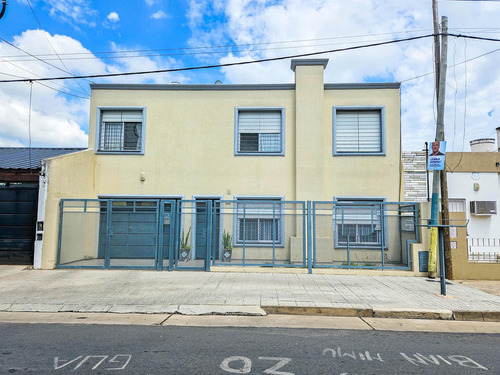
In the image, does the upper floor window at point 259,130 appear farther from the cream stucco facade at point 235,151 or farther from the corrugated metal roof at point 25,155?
the corrugated metal roof at point 25,155

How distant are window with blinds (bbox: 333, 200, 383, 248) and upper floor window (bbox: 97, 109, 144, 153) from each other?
7514 mm

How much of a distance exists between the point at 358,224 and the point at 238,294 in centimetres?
483

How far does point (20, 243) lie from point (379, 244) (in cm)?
1068

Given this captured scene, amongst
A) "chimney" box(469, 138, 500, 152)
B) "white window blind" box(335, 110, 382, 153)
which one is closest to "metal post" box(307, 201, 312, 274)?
"white window blind" box(335, 110, 382, 153)

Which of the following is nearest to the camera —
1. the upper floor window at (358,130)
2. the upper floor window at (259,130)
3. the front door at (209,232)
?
the front door at (209,232)

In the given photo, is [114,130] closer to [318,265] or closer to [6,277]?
[6,277]

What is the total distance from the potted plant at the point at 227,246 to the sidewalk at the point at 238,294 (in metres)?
0.72

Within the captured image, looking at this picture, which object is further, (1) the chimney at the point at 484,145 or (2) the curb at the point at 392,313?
(1) the chimney at the point at 484,145

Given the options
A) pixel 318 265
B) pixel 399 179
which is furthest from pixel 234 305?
pixel 399 179

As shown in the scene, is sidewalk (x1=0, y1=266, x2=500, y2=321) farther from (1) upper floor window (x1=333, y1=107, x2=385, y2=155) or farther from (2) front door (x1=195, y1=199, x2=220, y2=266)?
(1) upper floor window (x1=333, y1=107, x2=385, y2=155)

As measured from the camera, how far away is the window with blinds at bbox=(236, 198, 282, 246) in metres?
11.4

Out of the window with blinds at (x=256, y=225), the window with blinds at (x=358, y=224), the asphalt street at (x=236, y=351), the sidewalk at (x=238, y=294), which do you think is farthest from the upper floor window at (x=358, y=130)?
the asphalt street at (x=236, y=351)

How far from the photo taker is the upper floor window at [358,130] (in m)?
13.3

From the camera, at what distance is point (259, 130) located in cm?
1359
